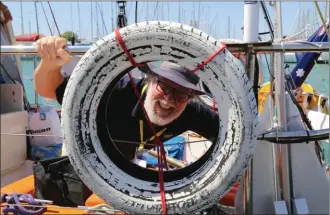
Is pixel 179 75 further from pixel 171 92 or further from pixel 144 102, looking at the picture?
pixel 144 102

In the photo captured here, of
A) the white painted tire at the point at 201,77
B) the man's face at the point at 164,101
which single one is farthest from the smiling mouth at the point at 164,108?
the white painted tire at the point at 201,77

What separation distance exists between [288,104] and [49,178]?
1.35 metres

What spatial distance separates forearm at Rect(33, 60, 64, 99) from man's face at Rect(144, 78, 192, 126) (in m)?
0.42

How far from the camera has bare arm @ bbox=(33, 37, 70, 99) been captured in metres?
1.66

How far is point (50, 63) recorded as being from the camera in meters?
1.70

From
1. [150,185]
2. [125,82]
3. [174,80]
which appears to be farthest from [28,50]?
[150,185]

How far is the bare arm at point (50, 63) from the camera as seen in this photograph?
1656mm

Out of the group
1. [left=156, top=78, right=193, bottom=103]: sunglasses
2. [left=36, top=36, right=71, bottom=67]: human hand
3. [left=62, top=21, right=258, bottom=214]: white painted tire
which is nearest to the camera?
[left=62, top=21, right=258, bottom=214]: white painted tire

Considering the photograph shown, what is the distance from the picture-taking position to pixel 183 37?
145 centimetres

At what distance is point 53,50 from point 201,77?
643 millimetres

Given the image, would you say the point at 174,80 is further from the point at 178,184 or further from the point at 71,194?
the point at 71,194

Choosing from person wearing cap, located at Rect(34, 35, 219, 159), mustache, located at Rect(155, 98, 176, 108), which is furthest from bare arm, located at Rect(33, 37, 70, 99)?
mustache, located at Rect(155, 98, 176, 108)

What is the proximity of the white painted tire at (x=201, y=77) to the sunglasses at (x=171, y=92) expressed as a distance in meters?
0.28

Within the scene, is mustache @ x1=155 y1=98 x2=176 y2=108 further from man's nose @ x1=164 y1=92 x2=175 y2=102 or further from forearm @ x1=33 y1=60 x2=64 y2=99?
forearm @ x1=33 y1=60 x2=64 y2=99
